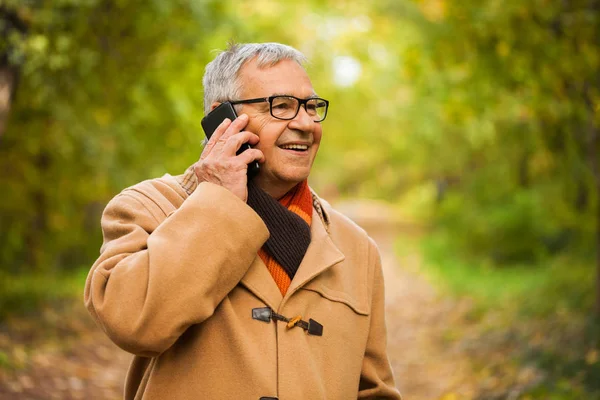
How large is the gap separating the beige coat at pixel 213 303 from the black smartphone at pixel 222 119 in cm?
18

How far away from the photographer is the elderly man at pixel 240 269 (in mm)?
2135

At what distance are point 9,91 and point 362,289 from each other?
459cm

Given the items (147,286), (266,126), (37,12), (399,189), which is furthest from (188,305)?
(399,189)

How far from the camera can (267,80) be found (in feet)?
8.05

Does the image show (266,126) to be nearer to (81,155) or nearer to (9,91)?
(9,91)

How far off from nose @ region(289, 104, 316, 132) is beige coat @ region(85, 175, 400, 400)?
0.35 metres

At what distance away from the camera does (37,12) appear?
6.04m

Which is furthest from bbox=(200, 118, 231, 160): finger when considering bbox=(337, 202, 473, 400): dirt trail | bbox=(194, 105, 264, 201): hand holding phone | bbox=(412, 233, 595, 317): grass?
bbox=(412, 233, 595, 317): grass

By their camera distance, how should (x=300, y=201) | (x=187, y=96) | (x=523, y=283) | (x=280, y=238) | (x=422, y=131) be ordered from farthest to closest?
(x=422, y=131) → (x=523, y=283) → (x=187, y=96) → (x=300, y=201) → (x=280, y=238)

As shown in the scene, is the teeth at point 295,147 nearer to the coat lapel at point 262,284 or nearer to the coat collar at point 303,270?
the coat collar at point 303,270

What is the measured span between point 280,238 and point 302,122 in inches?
15.7

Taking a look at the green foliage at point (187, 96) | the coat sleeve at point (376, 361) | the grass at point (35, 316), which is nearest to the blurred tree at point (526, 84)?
the green foliage at point (187, 96)

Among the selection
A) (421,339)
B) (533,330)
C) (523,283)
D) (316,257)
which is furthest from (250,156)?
(523,283)

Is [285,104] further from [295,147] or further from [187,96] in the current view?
[187,96]
